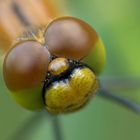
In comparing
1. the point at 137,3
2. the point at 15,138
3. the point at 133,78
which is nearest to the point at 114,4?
the point at 137,3

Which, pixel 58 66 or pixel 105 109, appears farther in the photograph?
pixel 105 109

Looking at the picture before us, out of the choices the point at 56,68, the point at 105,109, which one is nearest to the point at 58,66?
the point at 56,68

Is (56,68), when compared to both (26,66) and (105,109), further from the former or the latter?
(105,109)

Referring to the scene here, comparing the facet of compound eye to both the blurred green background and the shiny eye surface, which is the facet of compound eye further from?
the blurred green background

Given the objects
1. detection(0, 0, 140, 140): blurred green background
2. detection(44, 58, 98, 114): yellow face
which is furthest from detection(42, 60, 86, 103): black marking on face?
detection(0, 0, 140, 140): blurred green background

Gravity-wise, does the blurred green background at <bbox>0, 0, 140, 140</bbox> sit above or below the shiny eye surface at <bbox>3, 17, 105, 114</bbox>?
below

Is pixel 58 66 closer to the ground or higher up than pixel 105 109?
A: higher up
